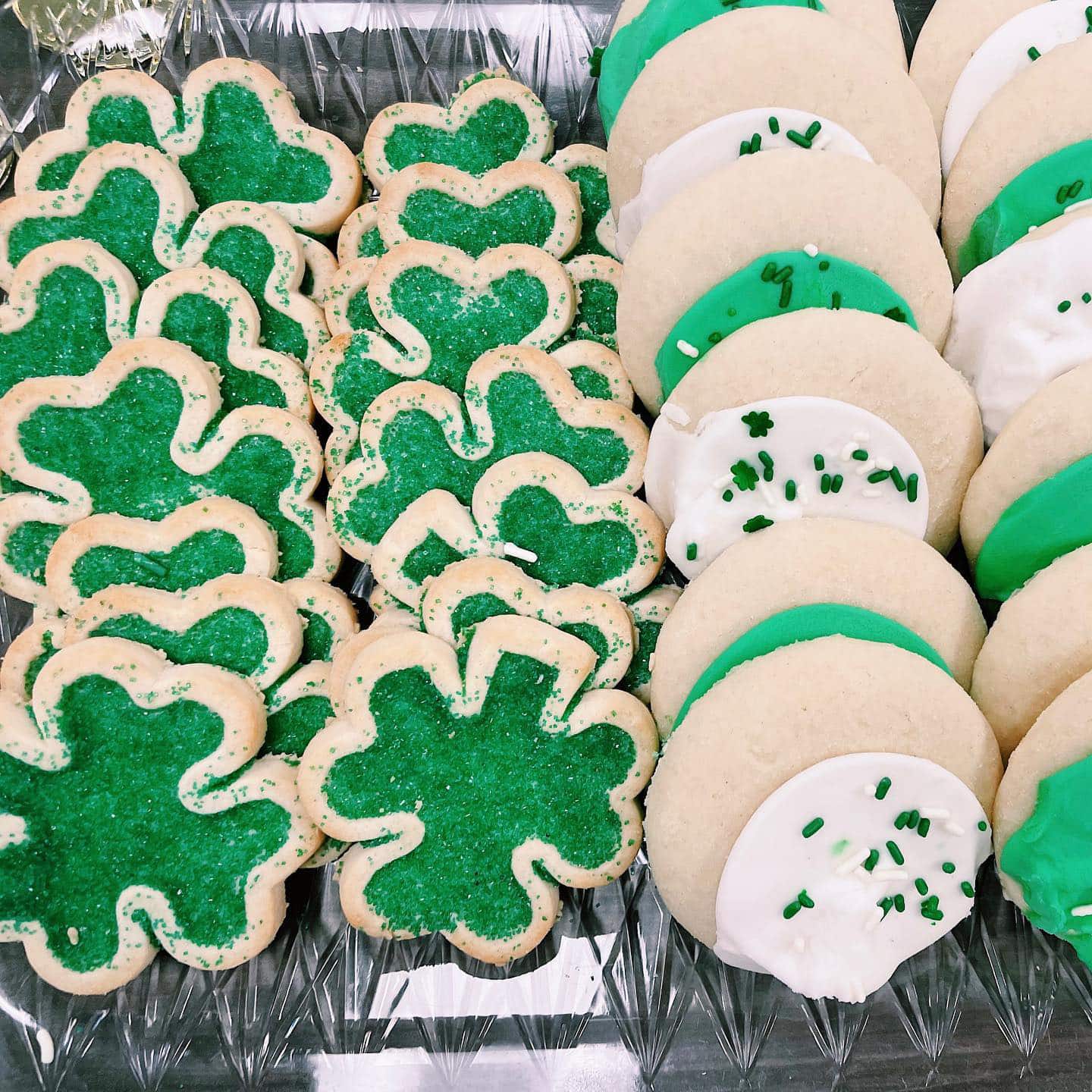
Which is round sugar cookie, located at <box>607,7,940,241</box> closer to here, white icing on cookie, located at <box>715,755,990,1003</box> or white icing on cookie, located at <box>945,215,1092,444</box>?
white icing on cookie, located at <box>945,215,1092,444</box>

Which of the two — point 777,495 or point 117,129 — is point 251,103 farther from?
point 777,495

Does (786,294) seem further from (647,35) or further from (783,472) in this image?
(647,35)

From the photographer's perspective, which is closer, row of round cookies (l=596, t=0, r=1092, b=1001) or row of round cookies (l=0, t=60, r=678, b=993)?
row of round cookies (l=596, t=0, r=1092, b=1001)

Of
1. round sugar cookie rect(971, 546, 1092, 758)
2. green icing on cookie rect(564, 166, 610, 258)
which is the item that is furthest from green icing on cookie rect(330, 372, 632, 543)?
round sugar cookie rect(971, 546, 1092, 758)

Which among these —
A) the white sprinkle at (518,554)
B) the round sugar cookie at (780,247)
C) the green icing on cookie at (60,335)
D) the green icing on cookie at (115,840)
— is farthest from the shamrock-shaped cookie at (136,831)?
the round sugar cookie at (780,247)

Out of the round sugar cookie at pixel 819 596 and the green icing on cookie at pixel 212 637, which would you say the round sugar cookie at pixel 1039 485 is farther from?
the green icing on cookie at pixel 212 637

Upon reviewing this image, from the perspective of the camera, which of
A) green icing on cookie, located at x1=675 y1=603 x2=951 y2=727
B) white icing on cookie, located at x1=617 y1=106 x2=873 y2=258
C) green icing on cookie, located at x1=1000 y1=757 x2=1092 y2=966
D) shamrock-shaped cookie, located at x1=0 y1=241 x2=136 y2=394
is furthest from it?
shamrock-shaped cookie, located at x1=0 y1=241 x2=136 y2=394
